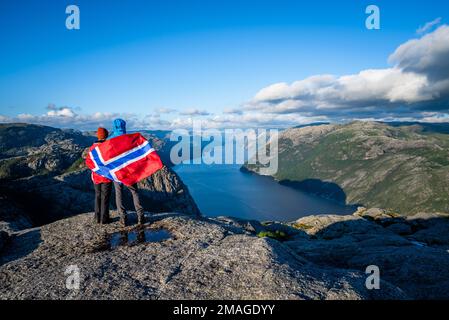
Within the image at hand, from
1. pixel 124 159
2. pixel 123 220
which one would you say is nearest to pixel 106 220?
pixel 123 220

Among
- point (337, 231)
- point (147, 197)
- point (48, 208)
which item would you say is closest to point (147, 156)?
point (337, 231)

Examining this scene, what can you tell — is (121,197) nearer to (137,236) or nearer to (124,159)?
(124,159)

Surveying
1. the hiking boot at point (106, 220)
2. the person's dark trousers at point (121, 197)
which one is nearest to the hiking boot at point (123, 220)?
the person's dark trousers at point (121, 197)

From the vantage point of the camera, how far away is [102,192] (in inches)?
713

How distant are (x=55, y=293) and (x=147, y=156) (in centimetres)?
858

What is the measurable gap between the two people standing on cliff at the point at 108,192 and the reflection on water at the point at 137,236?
1.03 meters

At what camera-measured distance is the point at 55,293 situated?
1103 centimetres

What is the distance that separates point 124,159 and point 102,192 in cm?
267

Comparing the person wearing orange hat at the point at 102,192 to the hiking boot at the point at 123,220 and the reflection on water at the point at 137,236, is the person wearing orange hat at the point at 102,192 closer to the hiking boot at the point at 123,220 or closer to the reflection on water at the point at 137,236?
the hiking boot at the point at 123,220

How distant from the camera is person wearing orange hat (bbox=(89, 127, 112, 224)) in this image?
1770 centimetres

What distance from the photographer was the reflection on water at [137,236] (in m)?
15.7

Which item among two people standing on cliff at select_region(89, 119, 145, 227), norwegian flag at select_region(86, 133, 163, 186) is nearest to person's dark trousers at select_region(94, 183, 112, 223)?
two people standing on cliff at select_region(89, 119, 145, 227)

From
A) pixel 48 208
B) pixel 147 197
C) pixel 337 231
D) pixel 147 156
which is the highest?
pixel 147 156
